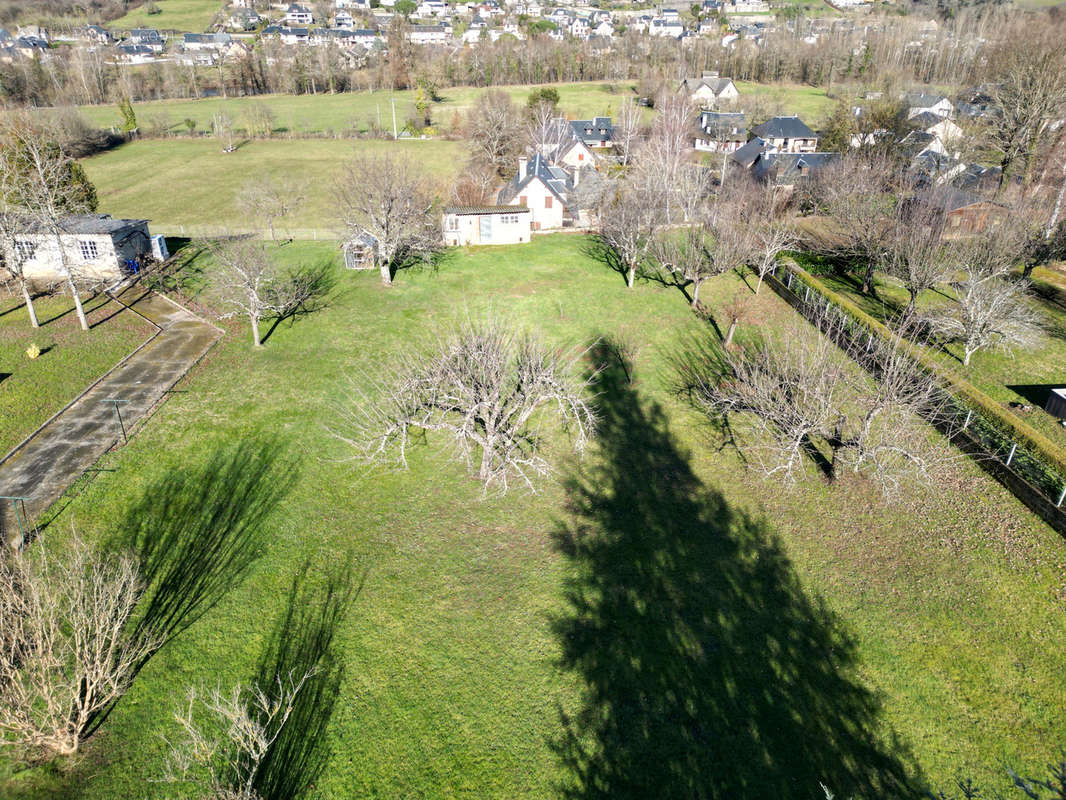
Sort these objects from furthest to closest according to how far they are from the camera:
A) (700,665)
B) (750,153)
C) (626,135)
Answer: (626,135) < (750,153) < (700,665)

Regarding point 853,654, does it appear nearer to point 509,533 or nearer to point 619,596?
point 619,596

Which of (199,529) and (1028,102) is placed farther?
(1028,102)

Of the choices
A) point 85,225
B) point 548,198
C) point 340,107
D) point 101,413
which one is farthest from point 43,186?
point 340,107

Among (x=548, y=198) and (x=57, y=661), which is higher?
(x=548, y=198)

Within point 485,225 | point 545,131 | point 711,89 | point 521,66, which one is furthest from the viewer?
point 521,66

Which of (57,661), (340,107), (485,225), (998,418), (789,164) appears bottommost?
(998,418)

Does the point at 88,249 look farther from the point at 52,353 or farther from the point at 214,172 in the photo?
the point at 214,172

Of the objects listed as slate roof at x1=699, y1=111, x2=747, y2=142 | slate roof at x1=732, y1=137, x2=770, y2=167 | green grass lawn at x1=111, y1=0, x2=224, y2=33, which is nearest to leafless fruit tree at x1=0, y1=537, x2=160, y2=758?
slate roof at x1=732, y1=137, x2=770, y2=167
